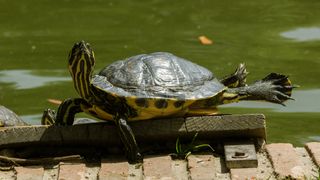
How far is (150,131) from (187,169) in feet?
1.09

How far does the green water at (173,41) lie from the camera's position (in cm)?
546

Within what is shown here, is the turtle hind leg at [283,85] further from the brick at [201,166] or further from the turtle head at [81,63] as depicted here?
the turtle head at [81,63]

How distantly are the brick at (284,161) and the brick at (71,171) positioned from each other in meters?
0.83

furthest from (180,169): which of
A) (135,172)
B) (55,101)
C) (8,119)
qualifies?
(55,101)

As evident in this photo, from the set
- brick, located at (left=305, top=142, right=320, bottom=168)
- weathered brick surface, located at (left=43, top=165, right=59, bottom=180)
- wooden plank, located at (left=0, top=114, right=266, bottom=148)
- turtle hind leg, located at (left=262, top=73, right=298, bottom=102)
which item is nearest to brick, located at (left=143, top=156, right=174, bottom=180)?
wooden plank, located at (left=0, top=114, right=266, bottom=148)

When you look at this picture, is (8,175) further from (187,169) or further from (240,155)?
(240,155)

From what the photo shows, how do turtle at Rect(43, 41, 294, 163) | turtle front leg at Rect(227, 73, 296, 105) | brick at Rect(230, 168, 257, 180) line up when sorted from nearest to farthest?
1. brick at Rect(230, 168, 257, 180)
2. turtle at Rect(43, 41, 294, 163)
3. turtle front leg at Rect(227, 73, 296, 105)

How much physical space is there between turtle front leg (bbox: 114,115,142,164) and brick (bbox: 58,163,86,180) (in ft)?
0.69

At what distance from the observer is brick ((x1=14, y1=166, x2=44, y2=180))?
3.52m

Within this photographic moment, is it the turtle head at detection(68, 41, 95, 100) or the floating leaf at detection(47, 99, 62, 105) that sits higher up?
the turtle head at detection(68, 41, 95, 100)

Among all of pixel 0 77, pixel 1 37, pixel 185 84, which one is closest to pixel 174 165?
pixel 185 84

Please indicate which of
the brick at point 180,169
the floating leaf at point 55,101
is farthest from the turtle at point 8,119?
the brick at point 180,169

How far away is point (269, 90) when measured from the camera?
415 centimetres

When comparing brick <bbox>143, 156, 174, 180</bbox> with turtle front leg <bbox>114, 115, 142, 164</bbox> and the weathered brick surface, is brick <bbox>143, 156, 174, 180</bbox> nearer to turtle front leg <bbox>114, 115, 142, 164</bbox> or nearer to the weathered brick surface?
turtle front leg <bbox>114, 115, 142, 164</bbox>
